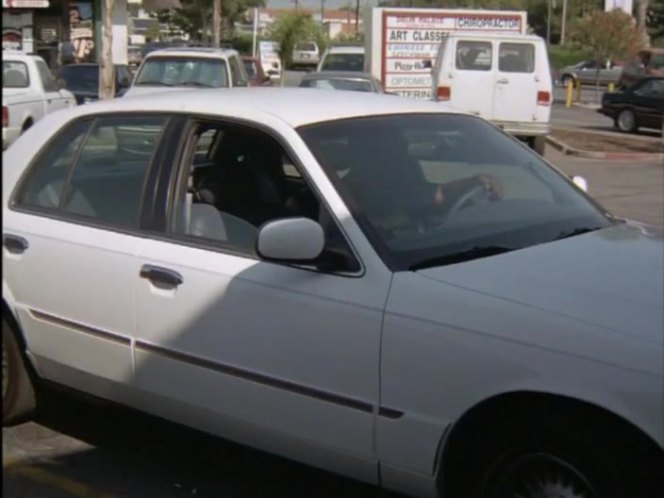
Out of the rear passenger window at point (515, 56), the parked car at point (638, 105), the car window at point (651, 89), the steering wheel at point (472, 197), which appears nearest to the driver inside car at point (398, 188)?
the steering wheel at point (472, 197)

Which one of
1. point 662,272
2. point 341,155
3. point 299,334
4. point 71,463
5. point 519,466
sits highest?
point 341,155

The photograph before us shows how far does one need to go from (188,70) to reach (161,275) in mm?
15124

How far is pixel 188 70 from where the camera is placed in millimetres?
18891

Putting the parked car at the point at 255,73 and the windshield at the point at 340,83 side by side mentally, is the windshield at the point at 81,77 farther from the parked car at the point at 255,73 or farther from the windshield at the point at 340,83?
the windshield at the point at 340,83

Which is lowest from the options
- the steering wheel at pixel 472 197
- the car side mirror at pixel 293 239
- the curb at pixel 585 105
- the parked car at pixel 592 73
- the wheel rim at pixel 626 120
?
the curb at pixel 585 105

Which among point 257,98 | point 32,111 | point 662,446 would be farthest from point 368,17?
point 662,446

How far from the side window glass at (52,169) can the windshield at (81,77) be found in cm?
2117

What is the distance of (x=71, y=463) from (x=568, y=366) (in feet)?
7.89

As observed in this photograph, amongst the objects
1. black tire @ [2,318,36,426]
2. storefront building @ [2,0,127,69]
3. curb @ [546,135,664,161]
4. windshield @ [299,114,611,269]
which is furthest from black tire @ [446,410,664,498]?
storefront building @ [2,0,127,69]

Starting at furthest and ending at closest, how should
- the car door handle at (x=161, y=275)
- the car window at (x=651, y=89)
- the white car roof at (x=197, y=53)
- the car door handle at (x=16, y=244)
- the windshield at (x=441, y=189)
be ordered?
the car window at (x=651, y=89) < the white car roof at (x=197, y=53) < the car door handle at (x=16, y=244) < the car door handle at (x=161, y=275) < the windshield at (x=441, y=189)

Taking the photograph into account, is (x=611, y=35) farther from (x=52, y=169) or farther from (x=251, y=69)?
(x=52, y=169)

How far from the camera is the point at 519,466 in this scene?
137 inches

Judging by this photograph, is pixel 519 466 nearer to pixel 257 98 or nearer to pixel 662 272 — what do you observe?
pixel 662 272

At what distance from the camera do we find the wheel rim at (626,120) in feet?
92.6
